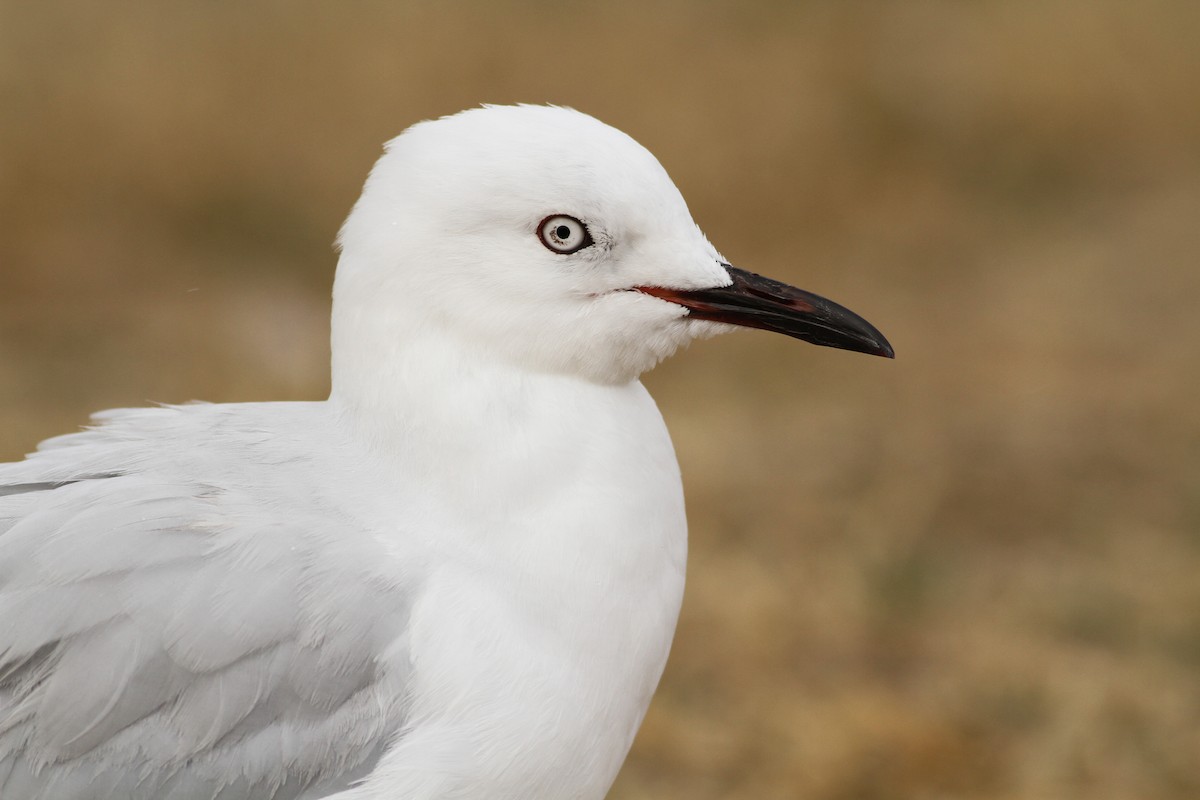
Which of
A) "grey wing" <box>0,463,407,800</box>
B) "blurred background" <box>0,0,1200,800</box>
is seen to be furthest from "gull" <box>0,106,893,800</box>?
"blurred background" <box>0,0,1200,800</box>

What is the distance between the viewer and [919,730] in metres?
3.22

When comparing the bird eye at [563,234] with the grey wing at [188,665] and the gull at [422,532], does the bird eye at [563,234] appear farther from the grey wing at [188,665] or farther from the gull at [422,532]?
the grey wing at [188,665]

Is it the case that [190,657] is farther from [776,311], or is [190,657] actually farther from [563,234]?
[776,311]

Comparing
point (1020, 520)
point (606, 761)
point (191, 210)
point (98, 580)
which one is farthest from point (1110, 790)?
point (191, 210)

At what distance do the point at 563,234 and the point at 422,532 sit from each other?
1.36 ft

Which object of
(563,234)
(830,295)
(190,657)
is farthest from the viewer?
(830,295)

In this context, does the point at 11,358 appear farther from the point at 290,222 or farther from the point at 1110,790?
the point at 1110,790

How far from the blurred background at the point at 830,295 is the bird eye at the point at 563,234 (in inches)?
66.8

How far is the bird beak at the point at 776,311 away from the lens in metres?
1.84

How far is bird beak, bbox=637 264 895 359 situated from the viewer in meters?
1.84

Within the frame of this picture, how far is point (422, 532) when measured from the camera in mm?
1793

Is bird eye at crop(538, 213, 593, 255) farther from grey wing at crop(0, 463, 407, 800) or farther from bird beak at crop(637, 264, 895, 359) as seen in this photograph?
grey wing at crop(0, 463, 407, 800)

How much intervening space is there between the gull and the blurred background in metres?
1.49

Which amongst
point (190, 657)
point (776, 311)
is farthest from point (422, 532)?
point (776, 311)
